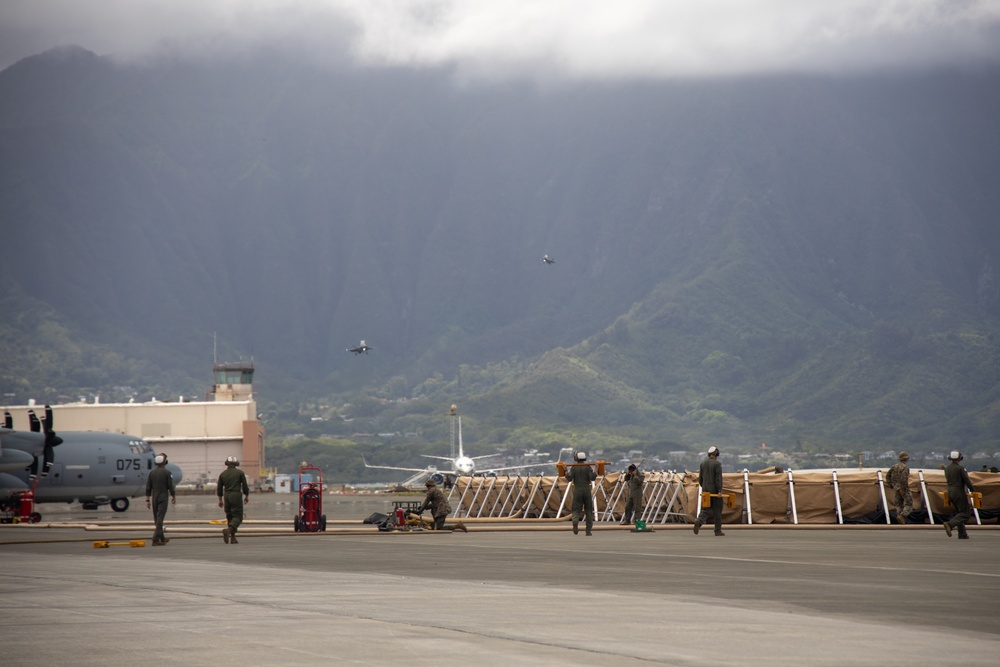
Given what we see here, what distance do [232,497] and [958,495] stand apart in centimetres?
1610

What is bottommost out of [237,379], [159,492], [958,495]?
[958,495]

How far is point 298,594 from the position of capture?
17.5 meters

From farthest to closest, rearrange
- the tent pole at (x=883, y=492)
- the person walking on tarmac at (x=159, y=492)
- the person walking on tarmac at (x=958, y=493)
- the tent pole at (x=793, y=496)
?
the tent pole at (x=793, y=496) < the tent pole at (x=883, y=492) < the person walking on tarmac at (x=159, y=492) < the person walking on tarmac at (x=958, y=493)

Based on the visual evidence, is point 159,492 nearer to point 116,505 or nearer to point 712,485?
point 712,485

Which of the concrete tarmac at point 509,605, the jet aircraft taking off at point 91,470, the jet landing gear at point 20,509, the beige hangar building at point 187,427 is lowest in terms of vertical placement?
the concrete tarmac at point 509,605

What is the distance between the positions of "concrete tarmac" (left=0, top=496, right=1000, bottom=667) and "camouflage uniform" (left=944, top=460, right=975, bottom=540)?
1.92 meters

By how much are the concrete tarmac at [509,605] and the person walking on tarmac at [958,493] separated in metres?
1.93

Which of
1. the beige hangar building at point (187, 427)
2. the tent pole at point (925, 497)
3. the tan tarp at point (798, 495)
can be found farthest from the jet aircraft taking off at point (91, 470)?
the beige hangar building at point (187, 427)

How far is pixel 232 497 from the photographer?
31.6 meters

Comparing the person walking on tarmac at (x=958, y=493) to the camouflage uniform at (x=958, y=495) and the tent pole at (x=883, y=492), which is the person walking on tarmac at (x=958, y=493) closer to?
the camouflage uniform at (x=958, y=495)

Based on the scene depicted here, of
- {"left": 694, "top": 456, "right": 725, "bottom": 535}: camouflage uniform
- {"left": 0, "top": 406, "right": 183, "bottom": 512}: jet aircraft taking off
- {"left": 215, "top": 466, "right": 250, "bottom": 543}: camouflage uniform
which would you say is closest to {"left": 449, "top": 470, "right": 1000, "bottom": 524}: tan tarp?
{"left": 694, "top": 456, "right": 725, "bottom": 535}: camouflage uniform

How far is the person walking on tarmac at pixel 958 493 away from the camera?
30.3 metres

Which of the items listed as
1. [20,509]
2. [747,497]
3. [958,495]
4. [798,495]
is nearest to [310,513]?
[747,497]

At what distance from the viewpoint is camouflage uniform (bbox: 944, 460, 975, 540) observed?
30.3m
